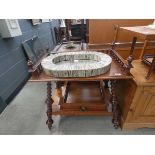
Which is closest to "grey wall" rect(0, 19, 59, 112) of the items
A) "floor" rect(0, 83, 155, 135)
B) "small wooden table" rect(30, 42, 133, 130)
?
"floor" rect(0, 83, 155, 135)

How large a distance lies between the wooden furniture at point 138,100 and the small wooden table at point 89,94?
88mm

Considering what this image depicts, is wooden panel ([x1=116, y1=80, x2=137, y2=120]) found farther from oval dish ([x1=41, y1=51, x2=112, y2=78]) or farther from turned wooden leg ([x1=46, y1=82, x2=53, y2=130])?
turned wooden leg ([x1=46, y1=82, x2=53, y2=130])

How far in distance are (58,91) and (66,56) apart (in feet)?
1.62

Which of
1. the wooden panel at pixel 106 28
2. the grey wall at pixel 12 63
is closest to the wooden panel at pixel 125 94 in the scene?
the wooden panel at pixel 106 28

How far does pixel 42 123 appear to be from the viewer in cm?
148

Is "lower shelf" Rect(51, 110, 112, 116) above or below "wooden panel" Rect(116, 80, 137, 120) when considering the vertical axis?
below

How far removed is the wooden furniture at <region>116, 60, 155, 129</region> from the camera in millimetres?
1063

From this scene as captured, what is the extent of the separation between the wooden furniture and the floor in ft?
0.44

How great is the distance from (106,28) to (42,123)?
4.67 feet

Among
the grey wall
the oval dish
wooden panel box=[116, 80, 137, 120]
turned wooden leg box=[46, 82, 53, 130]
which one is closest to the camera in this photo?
the oval dish

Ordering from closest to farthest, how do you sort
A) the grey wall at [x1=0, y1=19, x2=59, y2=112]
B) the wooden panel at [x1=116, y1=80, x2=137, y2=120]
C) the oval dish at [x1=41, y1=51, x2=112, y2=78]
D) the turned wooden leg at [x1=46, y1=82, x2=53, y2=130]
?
the oval dish at [x1=41, y1=51, x2=112, y2=78]
the wooden panel at [x1=116, y1=80, x2=137, y2=120]
the turned wooden leg at [x1=46, y1=82, x2=53, y2=130]
the grey wall at [x1=0, y1=19, x2=59, y2=112]

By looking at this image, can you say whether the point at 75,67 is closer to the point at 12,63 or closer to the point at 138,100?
the point at 138,100

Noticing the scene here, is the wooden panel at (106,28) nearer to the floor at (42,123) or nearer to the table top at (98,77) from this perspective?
the table top at (98,77)

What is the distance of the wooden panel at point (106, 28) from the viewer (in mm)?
1735
